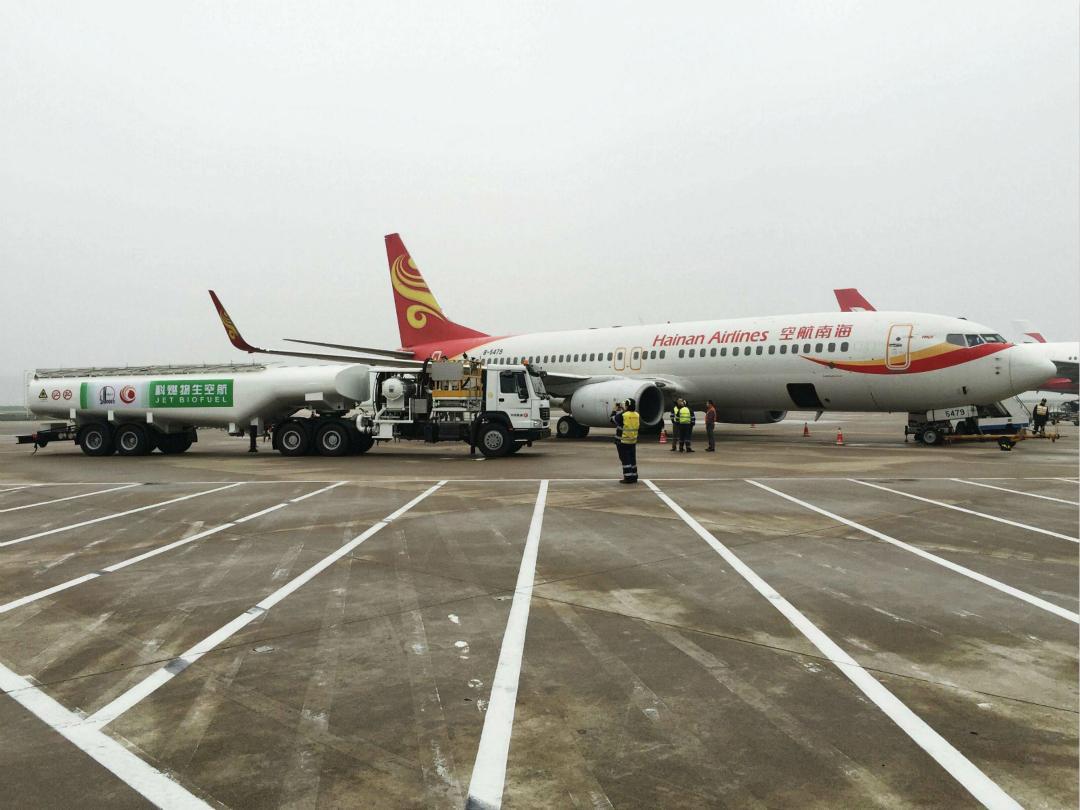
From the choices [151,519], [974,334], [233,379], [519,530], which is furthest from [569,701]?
[974,334]

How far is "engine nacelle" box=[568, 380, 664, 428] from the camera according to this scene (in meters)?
22.7

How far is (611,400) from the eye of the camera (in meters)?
22.7

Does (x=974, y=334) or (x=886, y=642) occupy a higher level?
(x=974, y=334)

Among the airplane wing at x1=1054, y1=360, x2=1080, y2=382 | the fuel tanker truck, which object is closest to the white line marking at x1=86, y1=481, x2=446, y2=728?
the fuel tanker truck

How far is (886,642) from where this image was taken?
15.2ft

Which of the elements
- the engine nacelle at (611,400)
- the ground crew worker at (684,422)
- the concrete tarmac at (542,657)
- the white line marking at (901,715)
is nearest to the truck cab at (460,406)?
the ground crew worker at (684,422)

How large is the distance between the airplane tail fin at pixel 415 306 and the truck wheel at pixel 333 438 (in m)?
14.7

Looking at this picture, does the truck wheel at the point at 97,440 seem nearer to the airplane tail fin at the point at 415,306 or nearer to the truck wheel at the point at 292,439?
the truck wheel at the point at 292,439

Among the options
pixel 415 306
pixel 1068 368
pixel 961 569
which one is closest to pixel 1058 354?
pixel 1068 368

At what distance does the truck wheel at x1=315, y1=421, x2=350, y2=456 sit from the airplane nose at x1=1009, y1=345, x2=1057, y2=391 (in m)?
17.5

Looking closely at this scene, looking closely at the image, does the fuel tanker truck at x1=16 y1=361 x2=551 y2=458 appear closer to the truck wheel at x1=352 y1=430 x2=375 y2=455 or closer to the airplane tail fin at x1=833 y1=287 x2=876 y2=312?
the truck wheel at x1=352 y1=430 x2=375 y2=455

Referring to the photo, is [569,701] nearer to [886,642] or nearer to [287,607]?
[886,642]

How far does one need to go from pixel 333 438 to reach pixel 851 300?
40.1 metres

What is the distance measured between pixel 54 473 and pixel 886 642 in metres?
16.8
